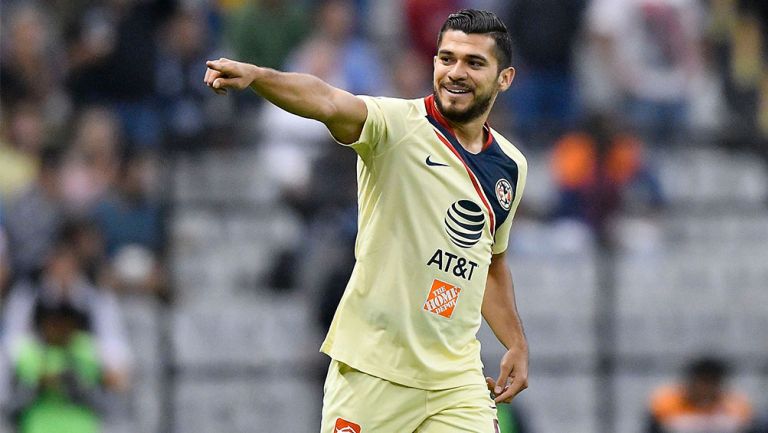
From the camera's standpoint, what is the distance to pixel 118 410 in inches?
438

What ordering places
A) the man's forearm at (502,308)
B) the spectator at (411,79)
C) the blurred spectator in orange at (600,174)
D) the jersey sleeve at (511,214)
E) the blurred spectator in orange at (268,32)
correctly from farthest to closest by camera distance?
the blurred spectator in orange at (268,32)
the spectator at (411,79)
the blurred spectator in orange at (600,174)
the man's forearm at (502,308)
the jersey sleeve at (511,214)

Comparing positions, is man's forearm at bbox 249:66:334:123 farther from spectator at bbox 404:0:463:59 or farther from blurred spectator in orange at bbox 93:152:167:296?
spectator at bbox 404:0:463:59

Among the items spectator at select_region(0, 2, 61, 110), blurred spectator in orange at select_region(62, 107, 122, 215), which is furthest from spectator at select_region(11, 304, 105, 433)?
spectator at select_region(0, 2, 61, 110)

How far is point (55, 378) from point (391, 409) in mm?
5158

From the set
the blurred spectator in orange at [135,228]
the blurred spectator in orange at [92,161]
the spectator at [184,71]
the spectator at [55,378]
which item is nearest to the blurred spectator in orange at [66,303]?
the spectator at [55,378]

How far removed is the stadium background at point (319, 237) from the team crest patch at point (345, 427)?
14.7 feet

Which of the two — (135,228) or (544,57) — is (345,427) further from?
(544,57)

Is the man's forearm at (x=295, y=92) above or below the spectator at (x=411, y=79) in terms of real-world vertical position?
below

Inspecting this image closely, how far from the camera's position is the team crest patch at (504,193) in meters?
6.34

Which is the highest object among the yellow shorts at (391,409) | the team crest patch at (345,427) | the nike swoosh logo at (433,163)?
the nike swoosh logo at (433,163)

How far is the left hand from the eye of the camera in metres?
6.60

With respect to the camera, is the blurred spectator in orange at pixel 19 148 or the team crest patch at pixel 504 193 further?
the blurred spectator in orange at pixel 19 148

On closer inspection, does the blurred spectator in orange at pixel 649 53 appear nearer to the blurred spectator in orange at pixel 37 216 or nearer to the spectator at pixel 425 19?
the spectator at pixel 425 19

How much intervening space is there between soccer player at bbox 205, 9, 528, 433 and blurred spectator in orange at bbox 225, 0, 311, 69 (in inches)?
273
